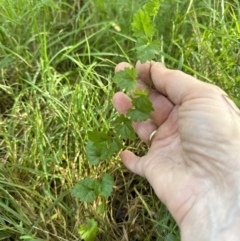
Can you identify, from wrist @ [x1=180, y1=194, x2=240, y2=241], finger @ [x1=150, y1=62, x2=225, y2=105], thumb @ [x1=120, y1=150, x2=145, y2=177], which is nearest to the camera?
wrist @ [x1=180, y1=194, x2=240, y2=241]

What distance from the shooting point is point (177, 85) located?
1507 mm

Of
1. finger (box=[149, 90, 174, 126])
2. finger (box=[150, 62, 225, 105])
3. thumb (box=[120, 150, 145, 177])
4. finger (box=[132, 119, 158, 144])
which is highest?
finger (box=[150, 62, 225, 105])

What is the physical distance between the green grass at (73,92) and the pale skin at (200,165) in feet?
0.54

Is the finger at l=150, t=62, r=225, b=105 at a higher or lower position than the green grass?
higher

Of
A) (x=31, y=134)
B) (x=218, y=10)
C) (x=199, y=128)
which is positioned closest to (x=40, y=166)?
(x=31, y=134)

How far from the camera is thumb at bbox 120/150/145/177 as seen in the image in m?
1.58

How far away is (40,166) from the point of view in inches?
66.2

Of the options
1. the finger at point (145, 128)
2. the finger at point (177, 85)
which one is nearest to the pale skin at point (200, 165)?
the finger at point (177, 85)

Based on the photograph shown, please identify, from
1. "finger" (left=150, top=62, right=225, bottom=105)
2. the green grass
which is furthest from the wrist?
"finger" (left=150, top=62, right=225, bottom=105)

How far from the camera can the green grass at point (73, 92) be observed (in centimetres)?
162

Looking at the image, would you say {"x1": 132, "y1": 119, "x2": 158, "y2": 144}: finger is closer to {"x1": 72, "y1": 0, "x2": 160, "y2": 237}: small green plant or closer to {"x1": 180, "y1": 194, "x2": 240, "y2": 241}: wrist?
{"x1": 72, "y1": 0, "x2": 160, "y2": 237}: small green plant

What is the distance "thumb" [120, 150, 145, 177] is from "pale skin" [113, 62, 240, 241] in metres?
0.03

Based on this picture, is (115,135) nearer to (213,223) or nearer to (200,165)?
(200,165)

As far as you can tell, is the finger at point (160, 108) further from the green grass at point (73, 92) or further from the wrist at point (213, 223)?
the wrist at point (213, 223)
